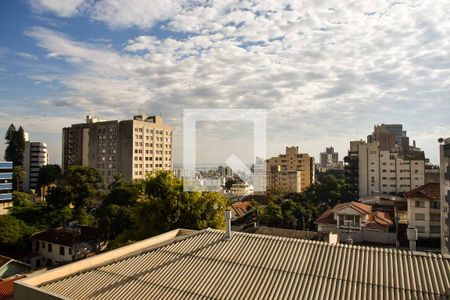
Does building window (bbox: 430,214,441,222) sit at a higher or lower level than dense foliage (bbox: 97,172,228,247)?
lower

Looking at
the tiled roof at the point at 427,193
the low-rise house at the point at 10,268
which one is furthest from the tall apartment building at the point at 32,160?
the tiled roof at the point at 427,193

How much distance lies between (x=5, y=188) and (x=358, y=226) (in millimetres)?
37724

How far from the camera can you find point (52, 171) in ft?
213

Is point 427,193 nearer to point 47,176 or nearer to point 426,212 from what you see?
point 426,212

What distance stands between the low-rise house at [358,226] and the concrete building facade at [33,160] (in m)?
66.6

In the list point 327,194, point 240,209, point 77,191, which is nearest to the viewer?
point 77,191

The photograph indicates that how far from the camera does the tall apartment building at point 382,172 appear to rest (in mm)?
50000

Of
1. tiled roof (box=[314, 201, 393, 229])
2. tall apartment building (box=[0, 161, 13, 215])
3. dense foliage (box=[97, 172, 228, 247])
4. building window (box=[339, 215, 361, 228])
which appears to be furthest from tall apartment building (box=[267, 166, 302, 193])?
dense foliage (box=[97, 172, 228, 247])

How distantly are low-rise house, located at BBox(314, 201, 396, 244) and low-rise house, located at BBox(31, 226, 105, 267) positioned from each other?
16709mm

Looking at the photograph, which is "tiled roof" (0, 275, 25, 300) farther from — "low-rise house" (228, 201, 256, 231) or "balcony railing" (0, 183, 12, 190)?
"balcony railing" (0, 183, 12, 190)

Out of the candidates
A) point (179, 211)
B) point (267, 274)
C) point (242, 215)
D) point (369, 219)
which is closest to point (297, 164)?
point (242, 215)

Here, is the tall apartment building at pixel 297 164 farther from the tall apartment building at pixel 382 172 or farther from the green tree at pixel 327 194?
the green tree at pixel 327 194

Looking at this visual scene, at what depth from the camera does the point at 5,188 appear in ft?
132

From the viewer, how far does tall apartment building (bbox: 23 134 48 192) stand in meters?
74.1
